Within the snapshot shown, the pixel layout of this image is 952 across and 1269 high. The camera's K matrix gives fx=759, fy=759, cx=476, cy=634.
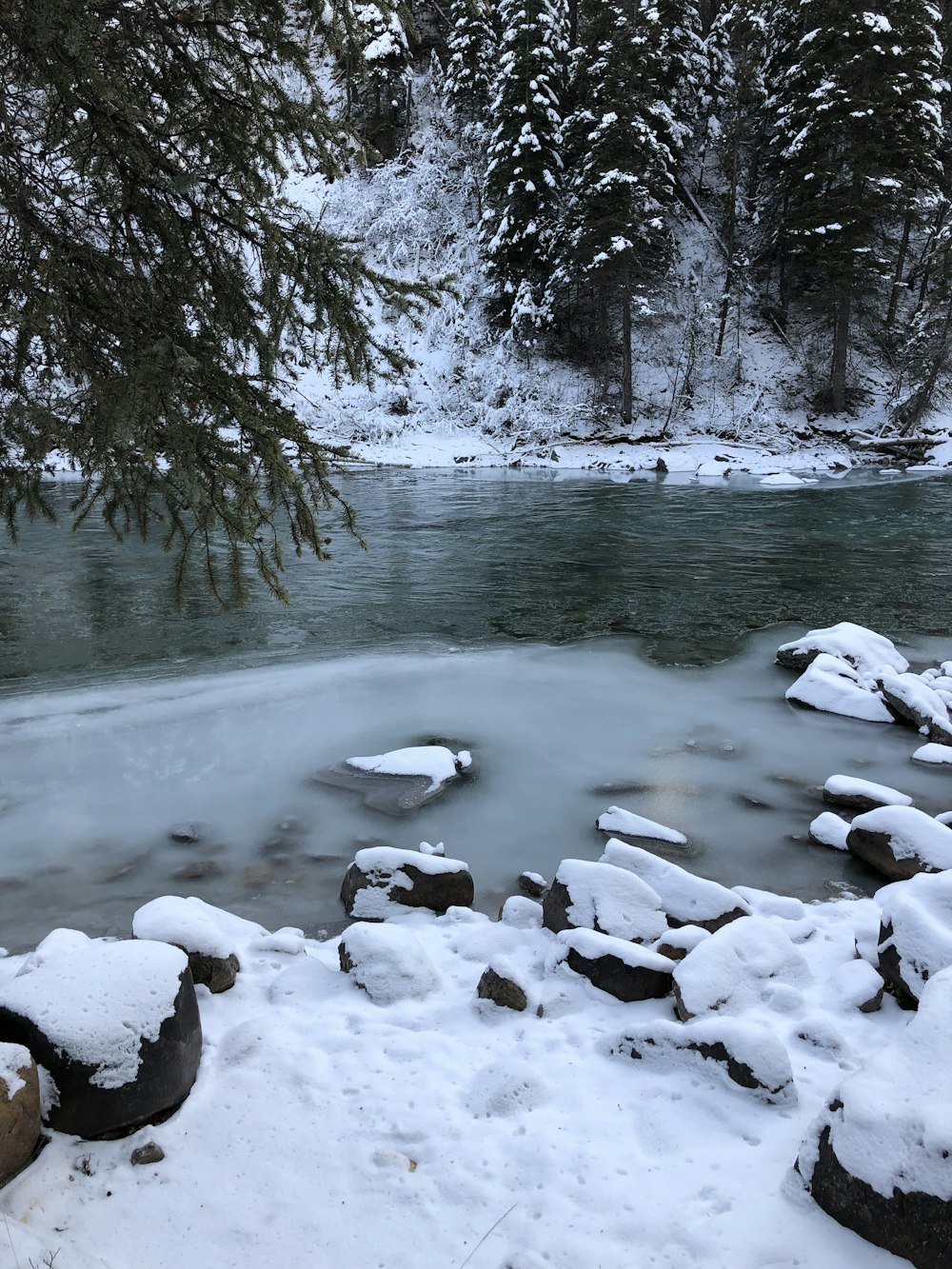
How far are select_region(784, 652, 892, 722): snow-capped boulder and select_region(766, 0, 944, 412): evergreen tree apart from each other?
22852 mm

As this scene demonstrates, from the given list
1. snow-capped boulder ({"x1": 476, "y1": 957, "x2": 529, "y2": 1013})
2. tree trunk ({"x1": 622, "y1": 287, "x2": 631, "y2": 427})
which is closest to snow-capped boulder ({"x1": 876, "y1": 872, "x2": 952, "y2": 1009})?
snow-capped boulder ({"x1": 476, "y1": 957, "x2": 529, "y2": 1013})

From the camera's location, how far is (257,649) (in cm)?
762

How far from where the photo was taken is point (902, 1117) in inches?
70.2

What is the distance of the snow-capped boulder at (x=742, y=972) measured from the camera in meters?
2.63

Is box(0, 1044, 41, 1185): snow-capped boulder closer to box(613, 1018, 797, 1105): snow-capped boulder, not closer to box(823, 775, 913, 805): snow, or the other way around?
box(613, 1018, 797, 1105): snow-capped boulder

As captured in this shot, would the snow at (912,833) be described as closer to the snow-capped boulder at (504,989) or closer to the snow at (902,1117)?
the snow at (902,1117)

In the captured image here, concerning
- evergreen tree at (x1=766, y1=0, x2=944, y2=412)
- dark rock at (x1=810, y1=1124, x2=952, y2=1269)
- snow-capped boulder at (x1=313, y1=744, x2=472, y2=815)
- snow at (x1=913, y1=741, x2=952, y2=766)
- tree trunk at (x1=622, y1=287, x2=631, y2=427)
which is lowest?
snow at (x1=913, y1=741, x2=952, y2=766)

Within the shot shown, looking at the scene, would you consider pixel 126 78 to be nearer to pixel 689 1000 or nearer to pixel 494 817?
pixel 494 817

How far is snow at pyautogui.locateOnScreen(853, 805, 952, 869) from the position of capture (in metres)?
3.70

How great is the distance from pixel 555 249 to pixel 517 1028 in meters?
28.8

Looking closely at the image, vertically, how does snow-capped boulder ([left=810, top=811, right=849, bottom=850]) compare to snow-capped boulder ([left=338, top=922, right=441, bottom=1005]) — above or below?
below

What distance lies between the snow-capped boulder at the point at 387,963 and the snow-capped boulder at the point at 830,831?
2.47 metres

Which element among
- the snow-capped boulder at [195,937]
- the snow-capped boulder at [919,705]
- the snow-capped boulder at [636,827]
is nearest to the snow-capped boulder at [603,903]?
the snow-capped boulder at [636,827]

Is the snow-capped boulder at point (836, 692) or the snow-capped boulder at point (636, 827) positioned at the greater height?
the snow-capped boulder at point (836, 692)
